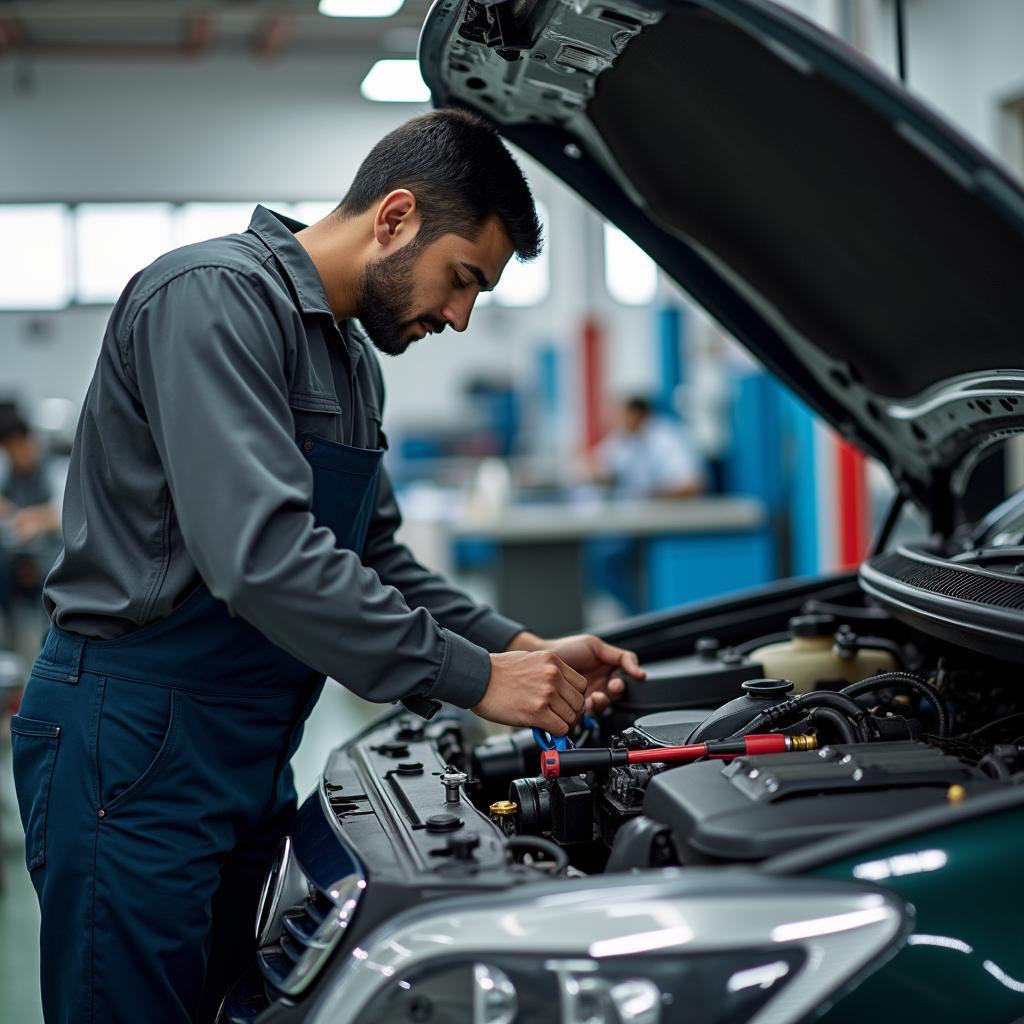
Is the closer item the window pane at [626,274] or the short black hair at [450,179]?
the short black hair at [450,179]

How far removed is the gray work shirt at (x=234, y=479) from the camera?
1.15 m

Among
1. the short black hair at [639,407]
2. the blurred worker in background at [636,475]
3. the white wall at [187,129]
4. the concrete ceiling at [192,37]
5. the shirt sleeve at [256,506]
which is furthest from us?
the white wall at [187,129]

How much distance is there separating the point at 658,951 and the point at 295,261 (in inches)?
36.8

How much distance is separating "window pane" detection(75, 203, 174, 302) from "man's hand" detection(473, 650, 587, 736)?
10.8 meters

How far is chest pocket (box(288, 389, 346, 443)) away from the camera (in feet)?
4.47

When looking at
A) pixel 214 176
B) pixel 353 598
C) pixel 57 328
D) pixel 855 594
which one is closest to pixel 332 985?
pixel 353 598

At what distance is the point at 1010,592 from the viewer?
1.38m

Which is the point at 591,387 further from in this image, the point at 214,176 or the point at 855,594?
the point at 855,594

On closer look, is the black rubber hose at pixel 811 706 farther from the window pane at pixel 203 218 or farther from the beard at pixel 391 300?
the window pane at pixel 203 218

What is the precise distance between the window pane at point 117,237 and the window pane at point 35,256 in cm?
16

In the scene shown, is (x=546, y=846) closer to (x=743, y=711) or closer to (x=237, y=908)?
(x=743, y=711)

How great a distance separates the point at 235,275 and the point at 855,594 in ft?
4.79

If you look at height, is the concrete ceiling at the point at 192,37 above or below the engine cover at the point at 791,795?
above

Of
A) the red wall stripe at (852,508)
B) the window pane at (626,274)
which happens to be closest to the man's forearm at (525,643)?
the red wall stripe at (852,508)
